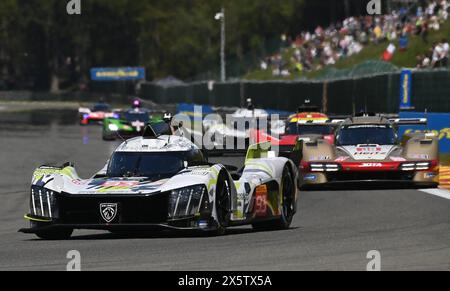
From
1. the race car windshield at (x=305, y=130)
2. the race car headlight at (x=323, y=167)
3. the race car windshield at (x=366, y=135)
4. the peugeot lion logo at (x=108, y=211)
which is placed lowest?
the race car windshield at (x=305, y=130)

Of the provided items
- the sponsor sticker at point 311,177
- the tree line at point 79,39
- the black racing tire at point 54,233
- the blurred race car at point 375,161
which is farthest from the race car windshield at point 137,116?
the tree line at point 79,39

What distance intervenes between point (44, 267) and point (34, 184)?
2.95 meters

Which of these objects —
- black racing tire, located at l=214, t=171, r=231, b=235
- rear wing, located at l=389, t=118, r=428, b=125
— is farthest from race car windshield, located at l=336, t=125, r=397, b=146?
black racing tire, located at l=214, t=171, r=231, b=235

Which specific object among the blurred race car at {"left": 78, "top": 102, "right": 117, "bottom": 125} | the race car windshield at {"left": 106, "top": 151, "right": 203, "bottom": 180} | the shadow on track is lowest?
the blurred race car at {"left": 78, "top": 102, "right": 117, "bottom": 125}

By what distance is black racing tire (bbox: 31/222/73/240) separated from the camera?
42.0 feet

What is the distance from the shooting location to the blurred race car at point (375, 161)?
1936cm

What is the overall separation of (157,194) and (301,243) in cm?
165

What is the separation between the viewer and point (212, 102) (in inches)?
2835

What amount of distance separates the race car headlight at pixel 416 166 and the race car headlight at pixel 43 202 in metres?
8.20

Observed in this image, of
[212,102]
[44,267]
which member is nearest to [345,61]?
[212,102]

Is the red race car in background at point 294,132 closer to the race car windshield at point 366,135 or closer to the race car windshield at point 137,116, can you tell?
the race car windshield at point 366,135

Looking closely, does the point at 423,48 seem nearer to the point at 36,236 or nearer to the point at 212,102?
the point at 212,102

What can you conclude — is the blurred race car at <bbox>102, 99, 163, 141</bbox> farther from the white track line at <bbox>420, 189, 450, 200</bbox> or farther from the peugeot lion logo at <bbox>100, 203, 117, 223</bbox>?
the peugeot lion logo at <bbox>100, 203, 117, 223</bbox>

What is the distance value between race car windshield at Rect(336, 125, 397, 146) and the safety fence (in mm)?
9364
